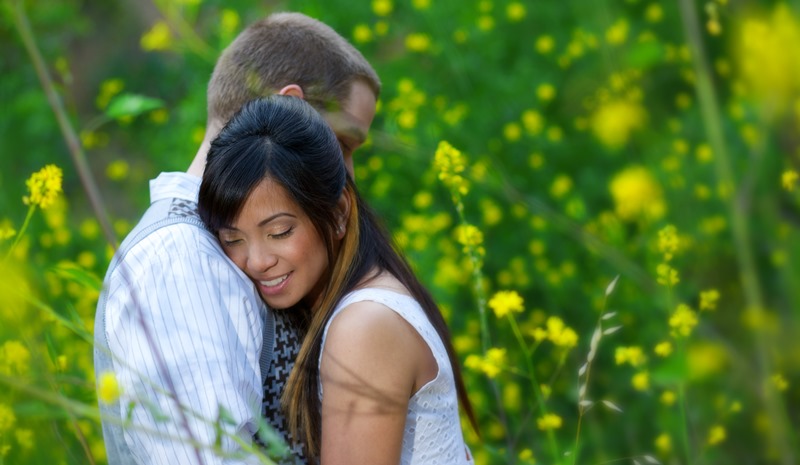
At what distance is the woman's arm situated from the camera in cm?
150

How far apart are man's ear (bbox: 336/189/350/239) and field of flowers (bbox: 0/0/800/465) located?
18 cm

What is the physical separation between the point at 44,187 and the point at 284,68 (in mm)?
615

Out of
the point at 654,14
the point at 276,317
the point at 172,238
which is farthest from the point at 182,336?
the point at 654,14

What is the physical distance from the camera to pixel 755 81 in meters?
0.80

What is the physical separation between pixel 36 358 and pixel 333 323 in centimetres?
57

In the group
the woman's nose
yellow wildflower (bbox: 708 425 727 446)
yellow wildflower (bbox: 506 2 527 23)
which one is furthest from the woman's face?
yellow wildflower (bbox: 506 2 527 23)

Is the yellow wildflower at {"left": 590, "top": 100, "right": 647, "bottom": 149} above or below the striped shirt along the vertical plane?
above

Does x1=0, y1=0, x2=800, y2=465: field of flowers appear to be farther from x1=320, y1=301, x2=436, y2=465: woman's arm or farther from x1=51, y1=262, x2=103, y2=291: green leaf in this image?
x1=320, y1=301, x2=436, y2=465: woman's arm

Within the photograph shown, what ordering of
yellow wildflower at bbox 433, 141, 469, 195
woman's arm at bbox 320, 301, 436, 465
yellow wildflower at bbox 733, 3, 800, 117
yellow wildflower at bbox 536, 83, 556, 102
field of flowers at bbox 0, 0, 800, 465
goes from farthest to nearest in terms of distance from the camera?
yellow wildflower at bbox 536, 83, 556, 102 → yellow wildflower at bbox 433, 141, 469, 195 → woman's arm at bbox 320, 301, 436, 465 → field of flowers at bbox 0, 0, 800, 465 → yellow wildflower at bbox 733, 3, 800, 117

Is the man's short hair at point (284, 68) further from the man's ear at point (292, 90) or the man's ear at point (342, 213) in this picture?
the man's ear at point (342, 213)

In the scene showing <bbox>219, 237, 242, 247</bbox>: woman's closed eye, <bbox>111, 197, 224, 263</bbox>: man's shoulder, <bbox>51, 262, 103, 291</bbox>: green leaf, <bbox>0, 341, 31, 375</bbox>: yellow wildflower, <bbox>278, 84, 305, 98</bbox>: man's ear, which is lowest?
<bbox>0, 341, 31, 375</bbox>: yellow wildflower

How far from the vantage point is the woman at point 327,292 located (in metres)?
1.51

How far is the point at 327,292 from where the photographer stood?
1.66 meters

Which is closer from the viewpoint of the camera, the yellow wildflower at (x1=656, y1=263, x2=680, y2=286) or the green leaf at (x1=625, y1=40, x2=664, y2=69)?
the green leaf at (x1=625, y1=40, x2=664, y2=69)
